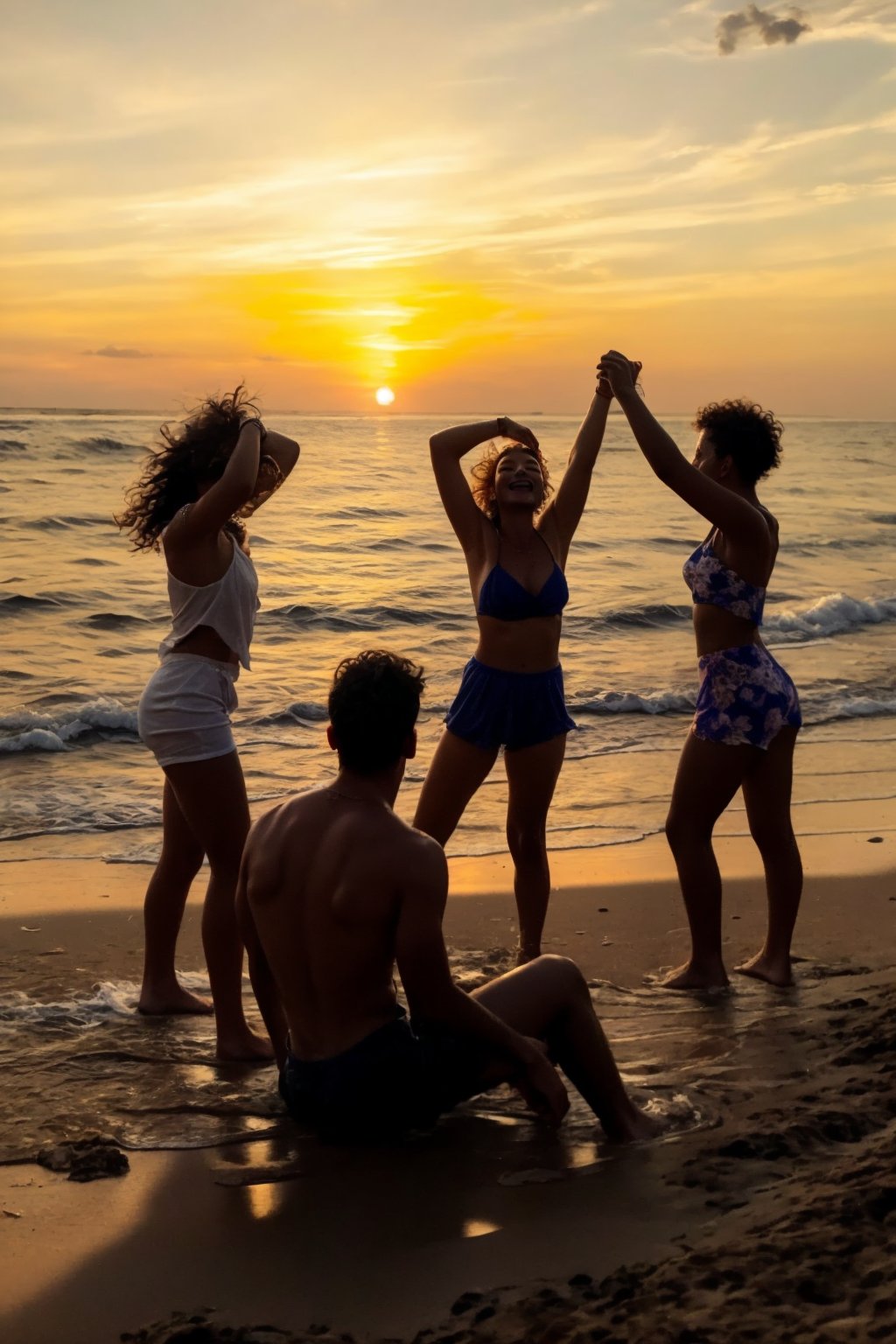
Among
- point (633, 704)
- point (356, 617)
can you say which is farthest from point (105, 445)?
point (633, 704)

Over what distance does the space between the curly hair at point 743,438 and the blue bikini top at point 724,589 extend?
27cm

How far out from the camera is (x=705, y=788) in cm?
466

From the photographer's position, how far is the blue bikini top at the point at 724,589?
4527mm

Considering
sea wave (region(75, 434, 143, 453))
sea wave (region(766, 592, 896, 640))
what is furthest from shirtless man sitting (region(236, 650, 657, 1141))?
sea wave (region(75, 434, 143, 453))

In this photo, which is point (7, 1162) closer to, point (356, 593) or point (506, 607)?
point (506, 607)

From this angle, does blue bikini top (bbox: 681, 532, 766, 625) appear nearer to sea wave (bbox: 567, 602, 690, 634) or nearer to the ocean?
the ocean

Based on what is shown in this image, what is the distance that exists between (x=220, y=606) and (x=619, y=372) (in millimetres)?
1590

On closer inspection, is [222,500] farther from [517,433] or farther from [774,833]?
[774,833]

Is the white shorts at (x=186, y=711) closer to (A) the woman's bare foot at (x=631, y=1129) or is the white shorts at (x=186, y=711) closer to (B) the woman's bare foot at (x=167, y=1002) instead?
(B) the woman's bare foot at (x=167, y=1002)

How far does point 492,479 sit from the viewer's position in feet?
16.3

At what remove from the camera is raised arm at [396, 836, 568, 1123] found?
115 inches

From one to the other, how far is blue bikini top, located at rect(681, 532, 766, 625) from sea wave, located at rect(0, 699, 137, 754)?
586 cm

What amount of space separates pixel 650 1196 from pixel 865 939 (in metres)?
2.61

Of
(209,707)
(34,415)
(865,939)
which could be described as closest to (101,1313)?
(209,707)
